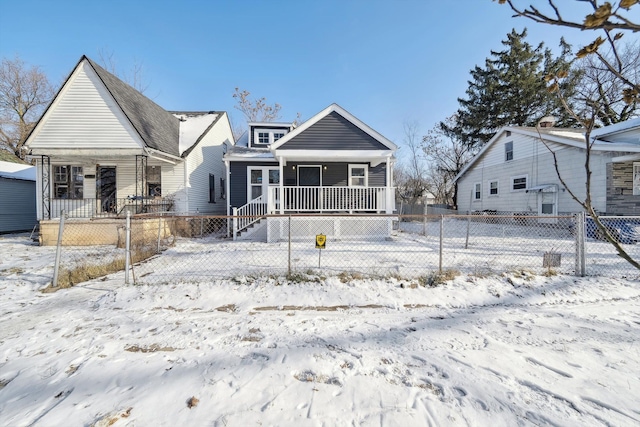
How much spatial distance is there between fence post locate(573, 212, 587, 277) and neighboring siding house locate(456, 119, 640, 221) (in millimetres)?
4561

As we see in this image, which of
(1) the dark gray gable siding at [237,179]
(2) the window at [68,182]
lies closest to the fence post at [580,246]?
(1) the dark gray gable siding at [237,179]

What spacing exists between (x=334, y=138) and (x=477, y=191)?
14.3 meters

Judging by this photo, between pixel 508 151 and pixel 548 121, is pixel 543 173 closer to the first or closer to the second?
pixel 508 151

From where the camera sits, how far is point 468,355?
10.1ft

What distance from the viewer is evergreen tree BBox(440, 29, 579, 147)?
2386cm

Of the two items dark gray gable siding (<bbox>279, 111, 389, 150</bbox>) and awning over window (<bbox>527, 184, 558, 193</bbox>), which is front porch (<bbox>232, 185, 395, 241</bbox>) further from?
awning over window (<bbox>527, 184, 558, 193</bbox>)

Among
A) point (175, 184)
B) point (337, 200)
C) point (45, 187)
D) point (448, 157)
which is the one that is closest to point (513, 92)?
point (448, 157)

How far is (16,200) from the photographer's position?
1449 cm

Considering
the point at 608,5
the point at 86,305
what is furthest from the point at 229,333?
the point at 608,5

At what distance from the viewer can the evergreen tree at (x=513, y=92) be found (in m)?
23.9

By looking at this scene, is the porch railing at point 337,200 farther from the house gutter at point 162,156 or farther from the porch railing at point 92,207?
the porch railing at point 92,207

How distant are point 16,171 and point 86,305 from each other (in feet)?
59.5

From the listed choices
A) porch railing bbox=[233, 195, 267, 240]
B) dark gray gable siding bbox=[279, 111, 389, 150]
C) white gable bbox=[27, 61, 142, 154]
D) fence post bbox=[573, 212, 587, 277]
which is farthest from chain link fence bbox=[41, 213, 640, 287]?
white gable bbox=[27, 61, 142, 154]

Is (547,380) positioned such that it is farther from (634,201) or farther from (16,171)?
(16,171)
